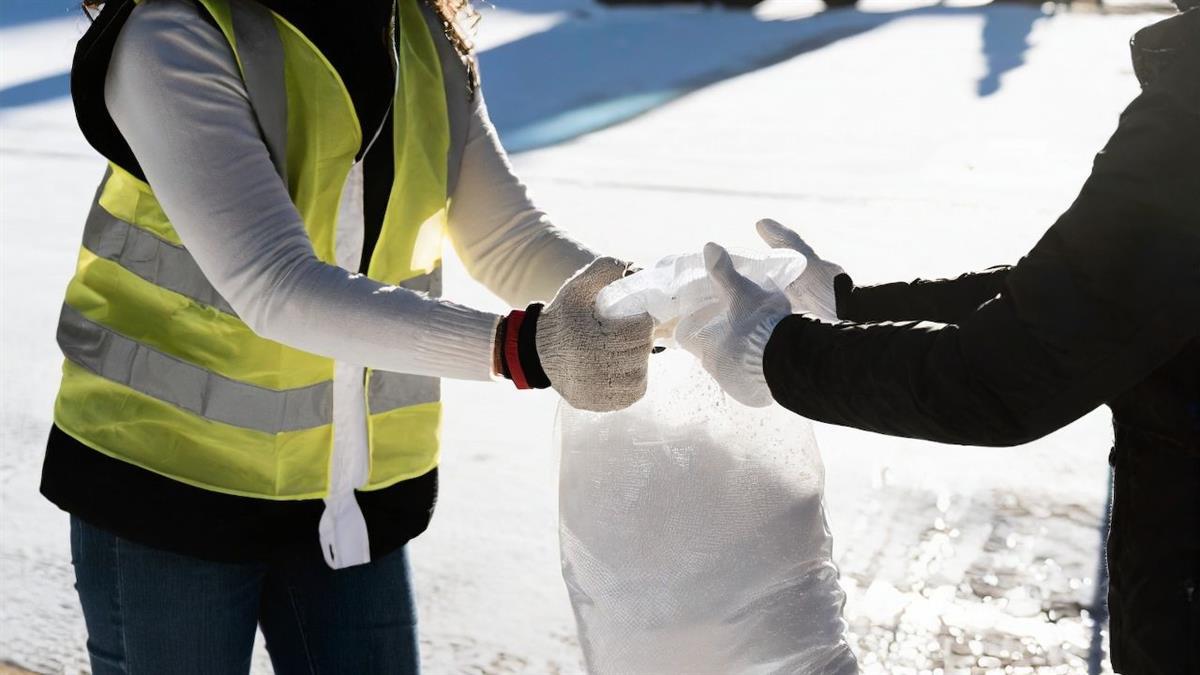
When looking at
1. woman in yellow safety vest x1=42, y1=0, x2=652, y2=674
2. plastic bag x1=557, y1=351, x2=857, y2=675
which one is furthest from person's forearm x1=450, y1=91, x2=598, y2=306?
plastic bag x1=557, y1=351, x2=857, y2=675

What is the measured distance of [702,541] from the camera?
1839 mm

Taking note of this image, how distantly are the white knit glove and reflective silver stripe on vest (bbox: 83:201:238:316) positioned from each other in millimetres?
382

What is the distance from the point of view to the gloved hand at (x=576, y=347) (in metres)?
1.66

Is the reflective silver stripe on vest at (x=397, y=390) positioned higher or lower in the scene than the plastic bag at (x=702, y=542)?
higher

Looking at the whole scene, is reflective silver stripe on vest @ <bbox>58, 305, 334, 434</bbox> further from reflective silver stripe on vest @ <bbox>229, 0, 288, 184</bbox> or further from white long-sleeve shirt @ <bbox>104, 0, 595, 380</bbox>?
reflective silver stripe on vest @ <bbox>229, 0, 288, 184</bbox>

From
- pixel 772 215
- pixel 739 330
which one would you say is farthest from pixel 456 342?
pixel 772 215

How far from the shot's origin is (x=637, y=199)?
23.9 feet

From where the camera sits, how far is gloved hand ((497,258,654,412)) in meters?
1.66

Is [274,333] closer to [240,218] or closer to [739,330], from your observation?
[240,218]

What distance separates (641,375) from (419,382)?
332 millimetres

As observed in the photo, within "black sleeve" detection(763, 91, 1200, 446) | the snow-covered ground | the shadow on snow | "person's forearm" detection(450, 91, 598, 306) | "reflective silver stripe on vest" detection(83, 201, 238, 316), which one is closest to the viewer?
"black sleeve" detection(763, 91, 1200, 446)

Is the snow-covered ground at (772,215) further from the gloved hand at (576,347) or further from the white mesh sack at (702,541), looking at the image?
the gloved hand at (576,347)

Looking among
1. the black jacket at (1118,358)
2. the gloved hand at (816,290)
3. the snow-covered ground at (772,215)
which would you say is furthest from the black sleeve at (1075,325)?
the snow-covered ground at (772,215)

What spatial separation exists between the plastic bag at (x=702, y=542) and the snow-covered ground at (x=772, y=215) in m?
0.17
